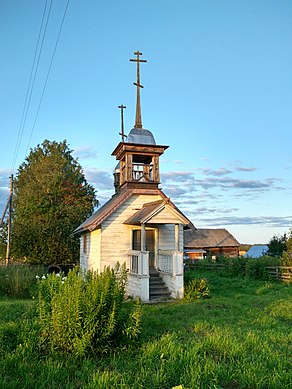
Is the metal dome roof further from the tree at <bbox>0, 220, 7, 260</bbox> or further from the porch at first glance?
the tree at <bbox>0, 220, 7, 260</bbox>

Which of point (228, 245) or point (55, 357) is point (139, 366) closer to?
point (55, 357)

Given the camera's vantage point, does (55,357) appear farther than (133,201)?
No

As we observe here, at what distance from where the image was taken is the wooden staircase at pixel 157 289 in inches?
522

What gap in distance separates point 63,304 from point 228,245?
35.2 m

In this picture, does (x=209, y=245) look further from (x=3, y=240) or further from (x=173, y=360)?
(x=173, y=360)

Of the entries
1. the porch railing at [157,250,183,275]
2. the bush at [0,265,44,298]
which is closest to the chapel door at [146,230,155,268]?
the porch railing at [157,250,183,275]

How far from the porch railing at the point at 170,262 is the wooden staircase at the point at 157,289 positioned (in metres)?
0.37

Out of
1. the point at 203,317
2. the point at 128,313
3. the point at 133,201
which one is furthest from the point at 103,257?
the point at 128,313

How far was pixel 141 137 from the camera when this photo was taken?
16.1 m

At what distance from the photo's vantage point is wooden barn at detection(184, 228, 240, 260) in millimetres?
39031

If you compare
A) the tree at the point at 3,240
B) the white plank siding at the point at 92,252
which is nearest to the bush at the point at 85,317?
the white plank siding at the point at 92,252

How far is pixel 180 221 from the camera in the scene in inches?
526

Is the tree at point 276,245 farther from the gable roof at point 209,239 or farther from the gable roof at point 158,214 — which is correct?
the gable roof at point 158,214

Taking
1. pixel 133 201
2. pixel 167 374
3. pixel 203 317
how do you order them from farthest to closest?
pixel 133 201, pixel 203 317, pixel 167 374
